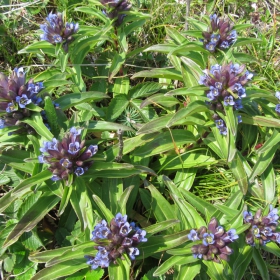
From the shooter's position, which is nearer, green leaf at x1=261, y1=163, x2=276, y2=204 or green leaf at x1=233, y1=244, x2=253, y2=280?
green leaf at x1=233, y1=244, x2=253, y2=280

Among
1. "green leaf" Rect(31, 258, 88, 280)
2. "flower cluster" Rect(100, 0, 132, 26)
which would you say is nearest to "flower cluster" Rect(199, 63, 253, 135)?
"flower cluster" Rect(100, 0, 132, 26)

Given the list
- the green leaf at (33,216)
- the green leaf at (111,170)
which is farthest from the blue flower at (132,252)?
the green leaf at (33,216)

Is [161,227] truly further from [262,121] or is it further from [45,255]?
Result: [262,121]

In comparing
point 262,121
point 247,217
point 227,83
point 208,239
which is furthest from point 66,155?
point 262,121

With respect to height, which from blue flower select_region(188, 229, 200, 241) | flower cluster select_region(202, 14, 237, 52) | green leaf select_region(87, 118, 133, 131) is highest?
flower cluster select_region(202, 14, 237, 52)

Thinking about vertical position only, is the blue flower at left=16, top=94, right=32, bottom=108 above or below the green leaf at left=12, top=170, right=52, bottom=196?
above

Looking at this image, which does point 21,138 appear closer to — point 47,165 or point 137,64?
point 47,165

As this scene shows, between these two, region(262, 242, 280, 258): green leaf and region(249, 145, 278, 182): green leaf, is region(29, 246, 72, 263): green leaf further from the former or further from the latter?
region(249, 145, 278, 182): green leaf
